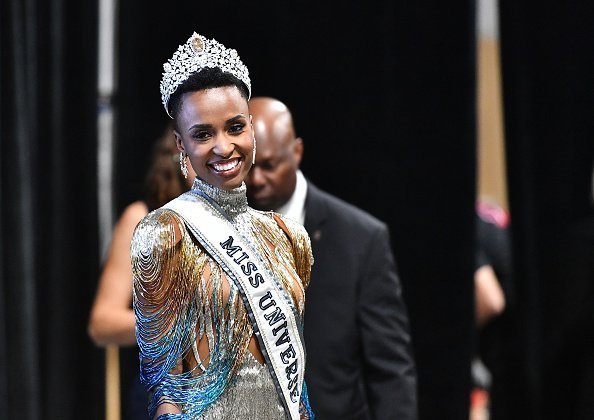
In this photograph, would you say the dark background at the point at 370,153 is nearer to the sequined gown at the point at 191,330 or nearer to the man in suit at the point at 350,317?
the man in suit at the point at 350,317

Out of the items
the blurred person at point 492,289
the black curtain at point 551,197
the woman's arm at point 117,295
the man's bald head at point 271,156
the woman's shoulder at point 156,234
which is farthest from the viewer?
the blurred person at point 492,289

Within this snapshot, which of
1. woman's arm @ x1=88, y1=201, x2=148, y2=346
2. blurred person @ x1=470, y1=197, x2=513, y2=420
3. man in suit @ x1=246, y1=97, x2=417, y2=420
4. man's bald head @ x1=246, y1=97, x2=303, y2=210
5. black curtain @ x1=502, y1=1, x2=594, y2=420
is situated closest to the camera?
man's bald head @ x1=246, y1=97, x2=303, y2=210

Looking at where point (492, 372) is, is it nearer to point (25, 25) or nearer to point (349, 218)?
point (349, 218)

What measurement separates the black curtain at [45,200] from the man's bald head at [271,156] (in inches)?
31.5

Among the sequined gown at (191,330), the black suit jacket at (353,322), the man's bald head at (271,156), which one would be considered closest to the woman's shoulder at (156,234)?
the sequined gown at (191,330)

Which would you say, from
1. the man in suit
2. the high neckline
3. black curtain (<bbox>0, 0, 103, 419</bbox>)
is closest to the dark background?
black curtain (<bbox>0, 0, 103, 419</bbox>)

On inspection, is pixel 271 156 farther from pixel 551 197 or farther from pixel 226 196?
pixel 551 197

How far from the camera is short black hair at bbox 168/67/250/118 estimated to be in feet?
4.25

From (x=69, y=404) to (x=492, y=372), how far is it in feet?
3.88

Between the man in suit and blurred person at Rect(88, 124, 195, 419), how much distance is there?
287 millimetres

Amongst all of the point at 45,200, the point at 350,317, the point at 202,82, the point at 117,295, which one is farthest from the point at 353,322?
the point at 45,200

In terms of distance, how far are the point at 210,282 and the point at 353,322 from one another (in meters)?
0.69

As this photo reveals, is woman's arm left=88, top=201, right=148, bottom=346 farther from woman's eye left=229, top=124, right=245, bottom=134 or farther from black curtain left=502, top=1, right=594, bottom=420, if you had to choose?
black curtain left=502, top=1, right=594, bottom=420

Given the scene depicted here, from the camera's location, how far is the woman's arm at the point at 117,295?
2.08 metres
